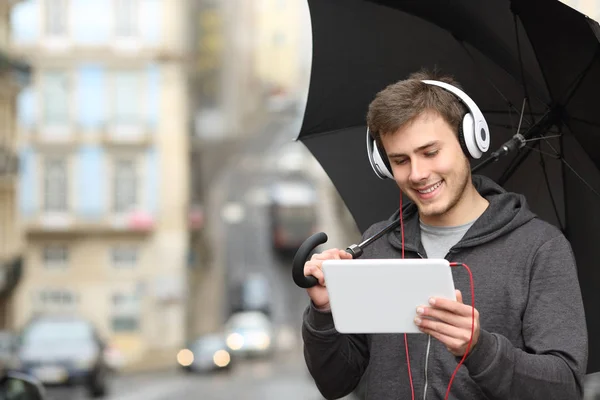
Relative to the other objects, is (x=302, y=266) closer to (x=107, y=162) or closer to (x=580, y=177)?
(x=580, y=177)

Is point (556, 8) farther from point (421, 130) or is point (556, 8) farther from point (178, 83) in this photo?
point (178, 83)

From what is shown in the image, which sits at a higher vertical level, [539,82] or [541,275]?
[539,82]

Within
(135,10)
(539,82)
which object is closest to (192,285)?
(135,10)

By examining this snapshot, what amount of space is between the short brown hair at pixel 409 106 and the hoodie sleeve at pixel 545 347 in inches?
15.8

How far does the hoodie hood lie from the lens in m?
2.69

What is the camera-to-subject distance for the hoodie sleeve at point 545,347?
236 centimetres

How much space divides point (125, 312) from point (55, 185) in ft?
18.3

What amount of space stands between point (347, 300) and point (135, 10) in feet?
134

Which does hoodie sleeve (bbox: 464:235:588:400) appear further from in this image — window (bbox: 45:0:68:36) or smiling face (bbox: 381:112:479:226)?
window (bbox: 45:0:68:36)

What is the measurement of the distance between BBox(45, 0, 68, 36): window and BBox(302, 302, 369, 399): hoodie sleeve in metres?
40.5

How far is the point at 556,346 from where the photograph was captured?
2.47 meters

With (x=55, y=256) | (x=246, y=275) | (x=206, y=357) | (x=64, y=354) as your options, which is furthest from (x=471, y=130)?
(x=246, y=275)

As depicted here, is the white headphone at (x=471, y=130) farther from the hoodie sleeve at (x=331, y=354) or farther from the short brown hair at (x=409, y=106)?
the hoodie sleeve at (x=331, y=354)

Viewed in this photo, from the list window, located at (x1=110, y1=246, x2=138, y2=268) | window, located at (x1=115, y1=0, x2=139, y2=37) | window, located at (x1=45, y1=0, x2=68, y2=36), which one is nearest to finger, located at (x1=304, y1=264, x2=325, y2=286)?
window, located at (x1=110, y1=246, x2=138, y2=268)
